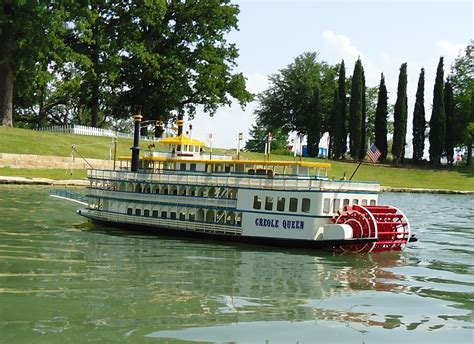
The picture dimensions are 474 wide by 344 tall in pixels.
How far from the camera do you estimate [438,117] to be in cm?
10100

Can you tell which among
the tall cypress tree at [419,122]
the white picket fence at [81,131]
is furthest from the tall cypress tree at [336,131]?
the white picket fence at [81,131]

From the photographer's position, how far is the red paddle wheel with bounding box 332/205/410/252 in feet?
99.6

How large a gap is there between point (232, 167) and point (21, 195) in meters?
19.7

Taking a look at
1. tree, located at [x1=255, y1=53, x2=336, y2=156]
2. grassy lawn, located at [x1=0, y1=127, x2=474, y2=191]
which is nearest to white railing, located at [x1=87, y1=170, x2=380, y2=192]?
grassy lawn, located at [x1=0, y1=127, x2=474, y2=191]

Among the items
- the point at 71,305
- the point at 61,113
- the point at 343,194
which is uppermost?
the point at 61,113

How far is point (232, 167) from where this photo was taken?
34562 millimetres

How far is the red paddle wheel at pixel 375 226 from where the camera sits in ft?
99.6

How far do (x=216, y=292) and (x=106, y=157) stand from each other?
50468 millimetres

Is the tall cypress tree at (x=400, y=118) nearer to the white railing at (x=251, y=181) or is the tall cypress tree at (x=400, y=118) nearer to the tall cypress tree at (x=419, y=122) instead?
the tall cypress tree at (x=419, y=122)

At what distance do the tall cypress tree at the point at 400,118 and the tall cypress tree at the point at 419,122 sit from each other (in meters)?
2.74

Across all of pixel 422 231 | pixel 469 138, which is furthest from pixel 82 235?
pixel 469 138

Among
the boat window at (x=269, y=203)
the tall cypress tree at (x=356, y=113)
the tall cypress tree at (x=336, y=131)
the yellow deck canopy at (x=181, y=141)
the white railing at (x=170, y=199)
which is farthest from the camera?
the tall cypress tree at (x=336, y=131)

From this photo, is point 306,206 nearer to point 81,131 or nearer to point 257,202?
point 257,202

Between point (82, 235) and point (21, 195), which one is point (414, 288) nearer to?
point (82, 235)
